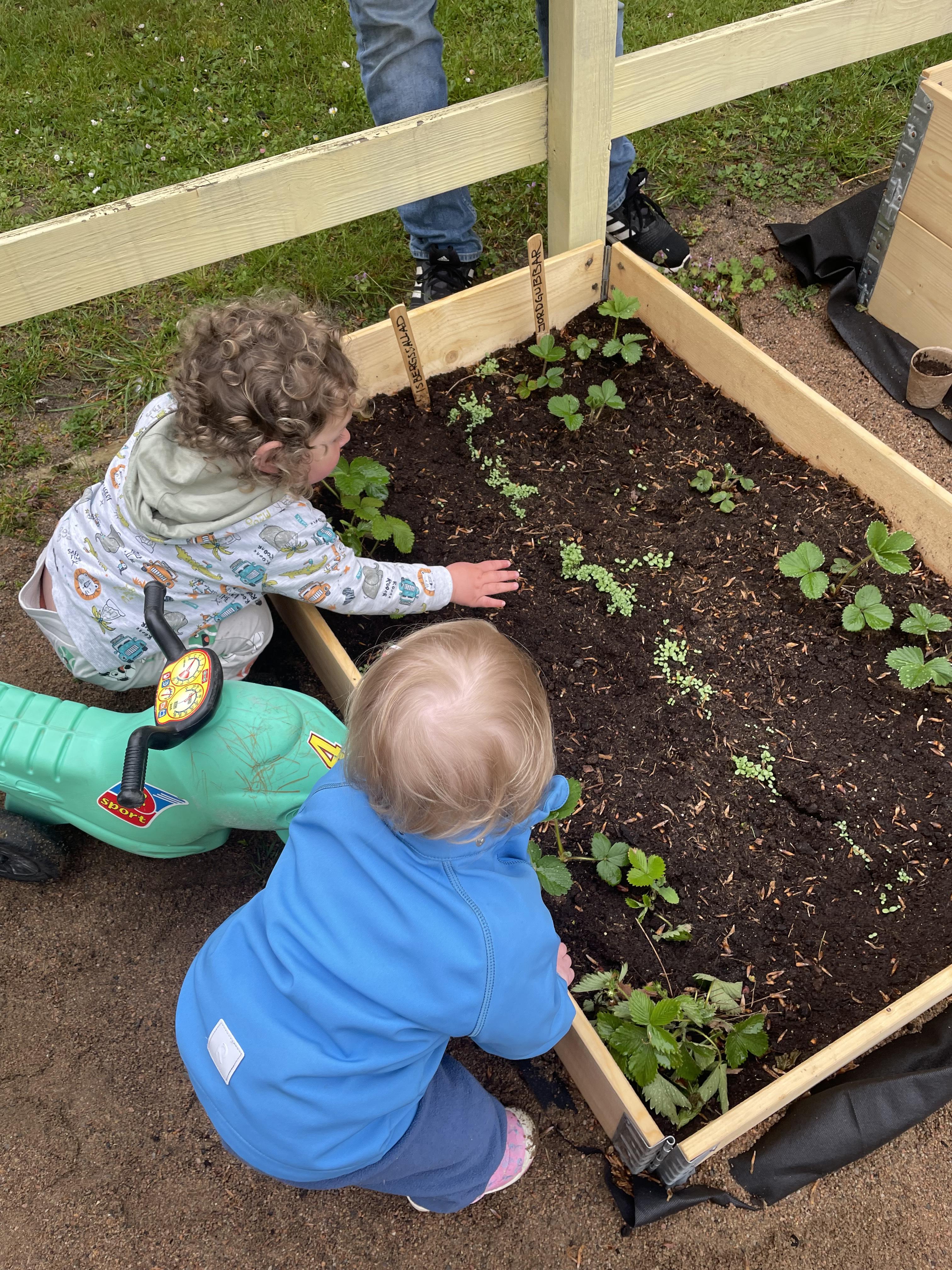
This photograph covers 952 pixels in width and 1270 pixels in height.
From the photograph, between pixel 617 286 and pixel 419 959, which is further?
pixel 617 286

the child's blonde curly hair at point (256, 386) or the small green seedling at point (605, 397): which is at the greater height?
the child's blonde curly hair at point (256, 386)

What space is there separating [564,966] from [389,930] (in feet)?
2.06

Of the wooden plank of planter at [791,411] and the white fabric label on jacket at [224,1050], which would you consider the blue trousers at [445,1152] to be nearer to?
the white fabric label on jacket at [224,1050]

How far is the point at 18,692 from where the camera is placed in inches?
76.7

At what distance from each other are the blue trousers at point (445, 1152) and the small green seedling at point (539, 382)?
6.46ft

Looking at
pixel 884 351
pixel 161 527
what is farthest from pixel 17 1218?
pixel 884 351

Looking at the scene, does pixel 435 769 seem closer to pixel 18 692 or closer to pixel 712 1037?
pixel 712 1037

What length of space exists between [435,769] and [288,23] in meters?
4.78

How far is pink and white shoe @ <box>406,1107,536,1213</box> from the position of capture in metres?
1.83

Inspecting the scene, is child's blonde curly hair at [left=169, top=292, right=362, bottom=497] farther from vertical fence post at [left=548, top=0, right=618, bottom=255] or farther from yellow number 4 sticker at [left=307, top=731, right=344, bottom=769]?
vertical fence post at [left=548, top=0, right=618, bottom=255]

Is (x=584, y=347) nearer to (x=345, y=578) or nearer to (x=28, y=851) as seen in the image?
(x=345, y=578)

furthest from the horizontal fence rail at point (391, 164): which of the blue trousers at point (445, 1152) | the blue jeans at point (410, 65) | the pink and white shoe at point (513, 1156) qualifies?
the pink and white shoe at point (513, 1156)

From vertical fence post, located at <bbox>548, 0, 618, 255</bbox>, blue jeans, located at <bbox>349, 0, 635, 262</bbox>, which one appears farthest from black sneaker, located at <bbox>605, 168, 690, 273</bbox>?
vertical fence post, located at <bbox>548, 0, 618, 255</bbox>

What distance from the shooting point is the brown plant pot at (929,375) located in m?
2.98
